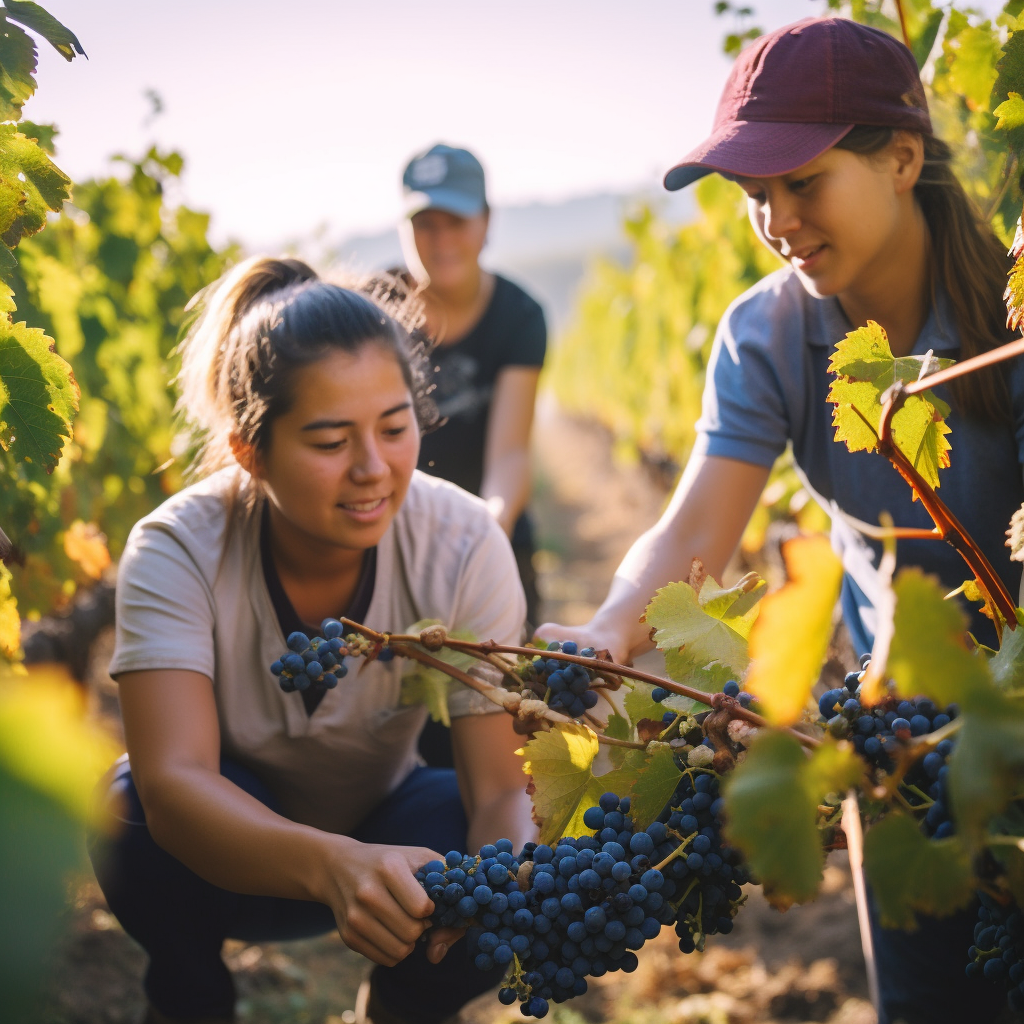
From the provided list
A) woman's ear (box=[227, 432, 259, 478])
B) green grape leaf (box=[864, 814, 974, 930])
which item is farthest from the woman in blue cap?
green grape leaf (box=[864, 814, 974, 930])

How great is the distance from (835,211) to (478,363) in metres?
1.51

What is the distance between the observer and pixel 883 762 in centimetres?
84

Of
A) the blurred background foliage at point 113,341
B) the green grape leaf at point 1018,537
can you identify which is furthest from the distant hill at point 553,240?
the green grape leaf at point 1018,537

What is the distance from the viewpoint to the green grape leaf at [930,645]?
0.62 m

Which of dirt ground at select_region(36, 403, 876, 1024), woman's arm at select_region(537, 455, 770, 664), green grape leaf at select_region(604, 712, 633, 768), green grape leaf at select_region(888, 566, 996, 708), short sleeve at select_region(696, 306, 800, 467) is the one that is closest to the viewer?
green grape leaf at select_region(888, 566, 996, 708)

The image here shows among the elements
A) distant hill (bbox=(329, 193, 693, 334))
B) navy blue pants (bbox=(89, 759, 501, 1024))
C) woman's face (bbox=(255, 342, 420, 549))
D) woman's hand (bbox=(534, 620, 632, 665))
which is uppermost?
distant hill (bbox=(329, 193, 693, 334))

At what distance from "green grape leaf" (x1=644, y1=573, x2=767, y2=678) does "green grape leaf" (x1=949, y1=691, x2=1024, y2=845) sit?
0.38 metres

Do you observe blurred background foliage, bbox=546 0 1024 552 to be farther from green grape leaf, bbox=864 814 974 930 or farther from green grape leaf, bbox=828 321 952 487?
green grape leaf, bbox=864 814 974 930

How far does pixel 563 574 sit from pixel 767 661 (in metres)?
6.78

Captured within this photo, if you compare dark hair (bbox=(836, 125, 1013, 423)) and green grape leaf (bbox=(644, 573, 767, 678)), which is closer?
green grape leaf (bbox=(644, 573, 767, 678))

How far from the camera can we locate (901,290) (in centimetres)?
148

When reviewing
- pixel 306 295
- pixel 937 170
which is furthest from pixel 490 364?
pixel 937 170

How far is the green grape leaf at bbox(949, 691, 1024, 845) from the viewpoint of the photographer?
58 cm

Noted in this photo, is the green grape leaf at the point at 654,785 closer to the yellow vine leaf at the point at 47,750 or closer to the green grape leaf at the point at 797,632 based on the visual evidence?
the green grape leaf at the point at 797,632
